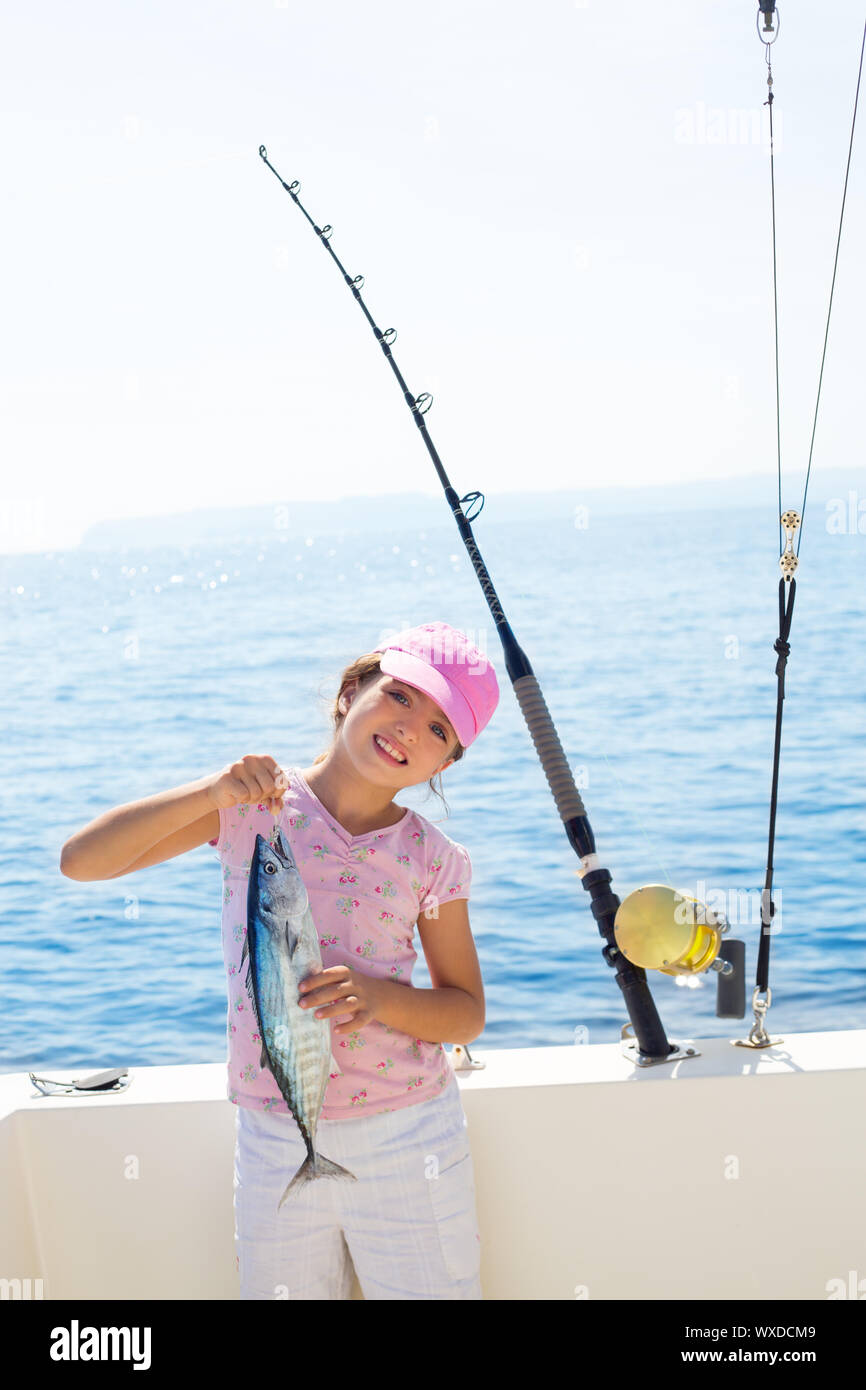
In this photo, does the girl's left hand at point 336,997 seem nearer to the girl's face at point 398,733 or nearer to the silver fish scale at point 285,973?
the silver fish scale at point 285,973

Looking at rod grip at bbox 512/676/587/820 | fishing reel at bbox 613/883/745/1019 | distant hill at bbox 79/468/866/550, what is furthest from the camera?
distant hill at bbox 79/468/866/550

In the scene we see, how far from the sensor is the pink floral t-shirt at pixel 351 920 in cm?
160

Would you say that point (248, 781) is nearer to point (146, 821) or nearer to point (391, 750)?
point (146, 821)

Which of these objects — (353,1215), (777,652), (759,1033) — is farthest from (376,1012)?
(777,652)

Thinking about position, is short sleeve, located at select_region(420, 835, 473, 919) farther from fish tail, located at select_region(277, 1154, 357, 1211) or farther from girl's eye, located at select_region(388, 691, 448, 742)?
fish tail, located at select_region(277, 1154, 357, 1211)

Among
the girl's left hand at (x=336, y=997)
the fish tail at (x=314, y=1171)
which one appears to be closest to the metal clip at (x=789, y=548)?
the girl's left hand at (x=336, y=997)

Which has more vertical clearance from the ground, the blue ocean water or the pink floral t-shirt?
the blue ocean water

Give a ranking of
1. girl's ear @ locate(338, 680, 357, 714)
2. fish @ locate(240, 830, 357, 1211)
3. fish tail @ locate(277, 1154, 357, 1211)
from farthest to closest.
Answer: girl's ear @ locate(338, 680, 357, 714), fish tail @ locate(277, 1154, 357, 1211), fish @ locate(240, 830, 357, 1211)

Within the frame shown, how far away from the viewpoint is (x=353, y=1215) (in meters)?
1.61

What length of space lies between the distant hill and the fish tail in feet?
187

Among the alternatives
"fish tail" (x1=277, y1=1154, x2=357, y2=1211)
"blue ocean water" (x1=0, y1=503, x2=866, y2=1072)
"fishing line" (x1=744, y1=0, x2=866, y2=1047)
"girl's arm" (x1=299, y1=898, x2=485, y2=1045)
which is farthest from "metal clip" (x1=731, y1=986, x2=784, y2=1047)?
"fish tail" (x1=277, y1=1154, x2=357, y2=1211)

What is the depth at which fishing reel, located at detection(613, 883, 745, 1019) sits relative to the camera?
1.86 meters

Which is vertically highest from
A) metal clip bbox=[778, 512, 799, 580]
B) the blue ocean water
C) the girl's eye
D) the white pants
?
the blue ocean water
